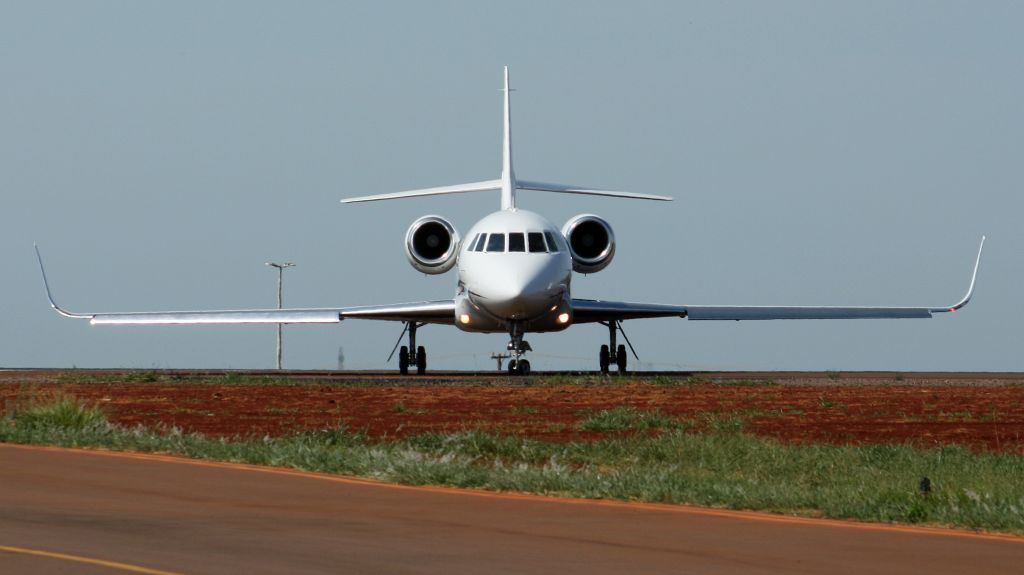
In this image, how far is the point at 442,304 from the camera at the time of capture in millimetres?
38625

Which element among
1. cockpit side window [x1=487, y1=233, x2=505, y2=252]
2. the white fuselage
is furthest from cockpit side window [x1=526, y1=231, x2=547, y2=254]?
cockpit side window [x1=487, y1=233, x2=505, y2=252]

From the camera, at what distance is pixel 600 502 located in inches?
486

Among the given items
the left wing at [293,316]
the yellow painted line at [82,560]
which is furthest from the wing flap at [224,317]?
the yellow painted line at [82,560]

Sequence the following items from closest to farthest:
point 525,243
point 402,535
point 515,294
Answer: point 402,535
point 515,294
point 525,243

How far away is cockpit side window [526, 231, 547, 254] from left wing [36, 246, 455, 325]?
11.6 ft

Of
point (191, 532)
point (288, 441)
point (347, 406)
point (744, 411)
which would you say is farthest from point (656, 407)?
point (191, 532)

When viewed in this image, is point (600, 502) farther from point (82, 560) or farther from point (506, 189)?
point (506, 189)

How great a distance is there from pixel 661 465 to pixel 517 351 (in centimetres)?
2102

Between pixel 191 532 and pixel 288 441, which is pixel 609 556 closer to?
pixel 191 532

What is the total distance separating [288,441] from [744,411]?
9267mm

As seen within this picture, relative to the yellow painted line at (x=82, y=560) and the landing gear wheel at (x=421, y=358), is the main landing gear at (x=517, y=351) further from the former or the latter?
the yellow painted line at (x=82, y=560)

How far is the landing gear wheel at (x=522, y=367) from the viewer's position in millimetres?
37031

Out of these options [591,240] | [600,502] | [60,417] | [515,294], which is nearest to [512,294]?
[515,294]

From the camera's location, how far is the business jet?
116ft
